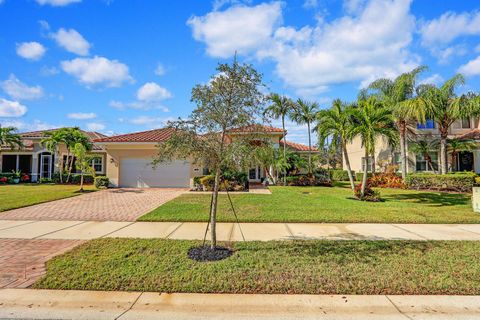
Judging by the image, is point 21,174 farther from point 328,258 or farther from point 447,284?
point 447,284

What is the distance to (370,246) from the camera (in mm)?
6090

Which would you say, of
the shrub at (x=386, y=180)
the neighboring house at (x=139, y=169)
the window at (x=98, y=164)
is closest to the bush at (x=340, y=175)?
the shrub at (x=386, y=180)

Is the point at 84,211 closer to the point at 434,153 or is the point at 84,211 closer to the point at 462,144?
the point at 462,144

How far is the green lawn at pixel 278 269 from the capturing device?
13.7ft

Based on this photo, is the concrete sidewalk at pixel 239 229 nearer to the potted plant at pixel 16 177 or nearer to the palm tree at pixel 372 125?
the palm tree at pixel 372 125

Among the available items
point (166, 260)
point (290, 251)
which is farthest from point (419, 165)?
point (166, 260)

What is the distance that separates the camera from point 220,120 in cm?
545

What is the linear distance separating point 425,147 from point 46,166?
34.6 metres

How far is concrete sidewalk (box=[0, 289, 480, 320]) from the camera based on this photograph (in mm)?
3516

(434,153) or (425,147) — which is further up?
(425,147)

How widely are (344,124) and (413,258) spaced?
1018cm

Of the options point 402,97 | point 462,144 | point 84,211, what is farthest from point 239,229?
point 462,144

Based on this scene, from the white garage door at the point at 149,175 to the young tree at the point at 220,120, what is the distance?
14.7 m

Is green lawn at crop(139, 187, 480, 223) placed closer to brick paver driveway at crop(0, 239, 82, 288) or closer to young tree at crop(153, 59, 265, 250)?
brick paver driveway at crop(0, 239, 82, 288)
